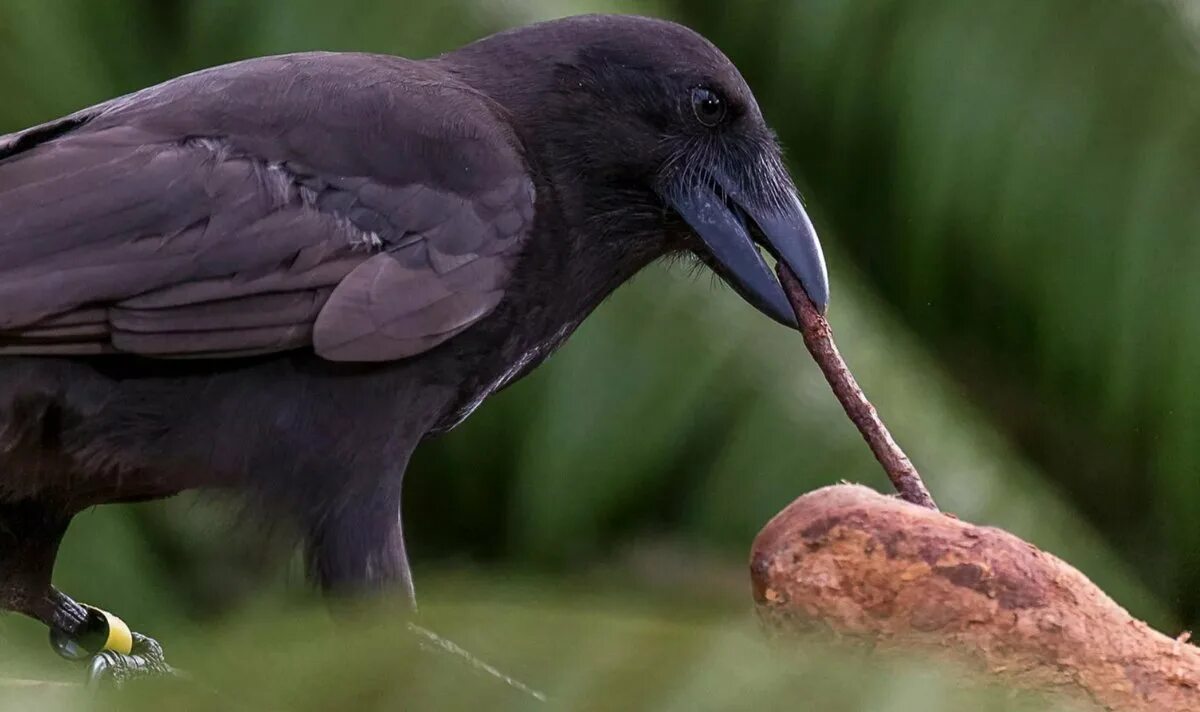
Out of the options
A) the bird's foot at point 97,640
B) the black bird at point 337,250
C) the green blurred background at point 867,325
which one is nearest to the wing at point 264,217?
the black bird at point 337,250

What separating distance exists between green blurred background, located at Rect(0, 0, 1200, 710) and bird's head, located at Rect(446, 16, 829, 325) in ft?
1.68

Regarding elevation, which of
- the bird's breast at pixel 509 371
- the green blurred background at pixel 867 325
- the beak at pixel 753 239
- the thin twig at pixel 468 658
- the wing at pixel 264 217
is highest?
the thin twig at pixel 468 658

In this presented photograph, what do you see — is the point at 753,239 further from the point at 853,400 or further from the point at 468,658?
the point at 468,658

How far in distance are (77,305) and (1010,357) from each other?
1.71 meters

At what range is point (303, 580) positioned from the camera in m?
1.33

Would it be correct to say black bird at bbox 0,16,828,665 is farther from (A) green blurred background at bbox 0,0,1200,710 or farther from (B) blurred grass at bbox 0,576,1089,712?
(B) blurred grass at bbox 0,576,1089,712

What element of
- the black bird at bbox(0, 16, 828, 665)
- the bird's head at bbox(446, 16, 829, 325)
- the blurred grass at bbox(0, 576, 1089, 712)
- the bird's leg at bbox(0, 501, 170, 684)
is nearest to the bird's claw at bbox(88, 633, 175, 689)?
the bird's leg at bbox(0, 501, 170, 684)

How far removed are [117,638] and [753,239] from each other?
75 centimetres

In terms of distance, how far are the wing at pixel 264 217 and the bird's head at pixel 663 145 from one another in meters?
0.07

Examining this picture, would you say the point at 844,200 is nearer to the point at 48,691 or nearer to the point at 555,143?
the point at 555,143

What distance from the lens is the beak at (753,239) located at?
137 cm

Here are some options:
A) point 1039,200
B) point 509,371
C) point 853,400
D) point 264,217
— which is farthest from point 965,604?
point 1039,200

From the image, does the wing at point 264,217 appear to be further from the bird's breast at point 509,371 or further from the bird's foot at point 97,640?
the bird's foot at point 97,640

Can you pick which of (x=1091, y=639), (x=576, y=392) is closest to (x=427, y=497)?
(x=576, y=392)
